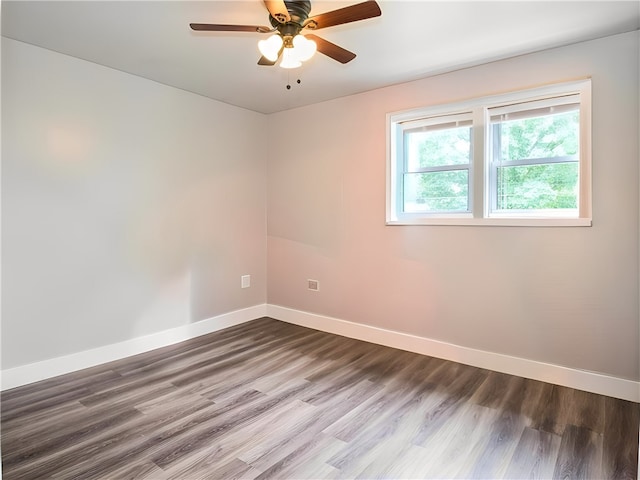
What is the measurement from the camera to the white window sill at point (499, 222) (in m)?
2.63

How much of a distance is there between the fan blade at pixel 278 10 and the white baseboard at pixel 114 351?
289 cm

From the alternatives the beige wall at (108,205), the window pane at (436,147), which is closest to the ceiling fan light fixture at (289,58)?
the window pane at (436,147)

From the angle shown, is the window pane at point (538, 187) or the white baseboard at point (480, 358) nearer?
the white baseboard at point (480, 358)

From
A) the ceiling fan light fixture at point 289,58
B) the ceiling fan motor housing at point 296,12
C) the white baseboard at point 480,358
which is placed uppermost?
the ceiling fan motor housing at point 296,12

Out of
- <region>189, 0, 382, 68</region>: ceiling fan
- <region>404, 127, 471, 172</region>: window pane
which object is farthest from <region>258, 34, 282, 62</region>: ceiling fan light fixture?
<region>404, 127, 471, 172</region>: window pane

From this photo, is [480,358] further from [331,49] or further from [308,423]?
[331,49]

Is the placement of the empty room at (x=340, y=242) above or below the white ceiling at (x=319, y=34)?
below

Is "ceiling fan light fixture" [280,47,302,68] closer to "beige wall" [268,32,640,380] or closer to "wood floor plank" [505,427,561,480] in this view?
"beige wall" [268,32,640,380]

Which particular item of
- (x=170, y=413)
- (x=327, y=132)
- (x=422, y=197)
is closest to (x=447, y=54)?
(x=422, y=197)

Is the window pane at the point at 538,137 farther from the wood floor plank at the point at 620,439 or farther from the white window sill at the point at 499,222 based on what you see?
the wood floor plank at the point at 620,439

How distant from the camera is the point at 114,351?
3164mm

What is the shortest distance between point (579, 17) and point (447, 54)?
830 mm

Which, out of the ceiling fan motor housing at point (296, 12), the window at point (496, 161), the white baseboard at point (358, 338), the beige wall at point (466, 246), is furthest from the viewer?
the window at point (496, 161)

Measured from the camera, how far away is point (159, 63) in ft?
9.82
